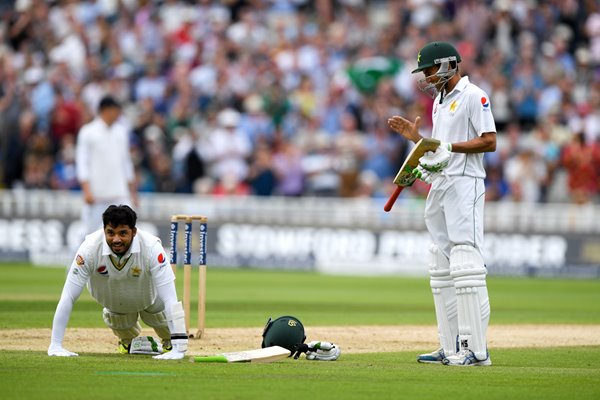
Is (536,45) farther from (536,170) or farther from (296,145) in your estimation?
(296,145)

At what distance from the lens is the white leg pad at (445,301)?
947 centimetres

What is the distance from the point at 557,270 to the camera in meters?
22.7

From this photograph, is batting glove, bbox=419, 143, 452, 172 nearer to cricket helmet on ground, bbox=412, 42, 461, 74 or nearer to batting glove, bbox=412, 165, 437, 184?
batting glove, bbox=412, 165, 437, 184

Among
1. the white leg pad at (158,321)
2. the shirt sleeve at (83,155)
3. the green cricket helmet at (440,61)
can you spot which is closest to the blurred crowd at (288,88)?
the shirt sleeve at (83,155)

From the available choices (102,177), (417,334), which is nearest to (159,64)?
(102,177)

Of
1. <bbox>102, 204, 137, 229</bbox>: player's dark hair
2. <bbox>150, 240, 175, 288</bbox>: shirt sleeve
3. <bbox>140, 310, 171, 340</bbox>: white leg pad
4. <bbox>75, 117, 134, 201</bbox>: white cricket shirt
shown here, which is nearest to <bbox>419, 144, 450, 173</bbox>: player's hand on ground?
<bbox>150, 240, 175, 288</bbox>: shirt sleeve

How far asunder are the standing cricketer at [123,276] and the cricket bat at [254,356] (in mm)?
211

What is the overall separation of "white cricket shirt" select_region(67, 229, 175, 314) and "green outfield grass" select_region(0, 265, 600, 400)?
525mm

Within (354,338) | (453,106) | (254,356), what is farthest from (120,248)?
(354,338)

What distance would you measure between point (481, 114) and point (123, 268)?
287 centimetres

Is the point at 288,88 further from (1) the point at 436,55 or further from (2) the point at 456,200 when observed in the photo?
(2) the point at 456,200

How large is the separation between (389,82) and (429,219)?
1503 centimetres

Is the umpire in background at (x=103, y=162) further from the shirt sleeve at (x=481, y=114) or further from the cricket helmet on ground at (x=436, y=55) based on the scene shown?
the shirt sleeve at (x=481, y=114)

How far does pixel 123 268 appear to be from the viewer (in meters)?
9.03
